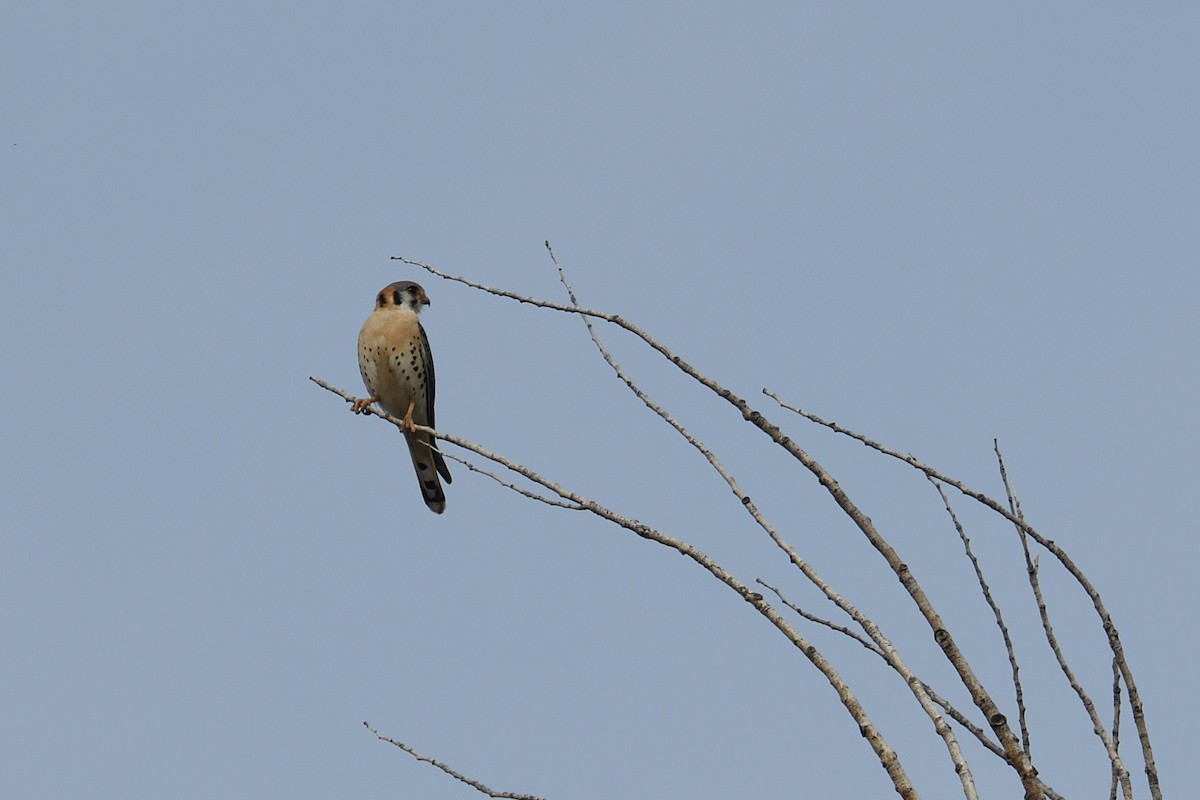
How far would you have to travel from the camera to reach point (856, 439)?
2.82 metres

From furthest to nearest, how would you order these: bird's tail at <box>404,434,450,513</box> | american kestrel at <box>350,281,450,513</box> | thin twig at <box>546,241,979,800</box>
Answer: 1. bird's tail at <box>404,434,450,513</box>
2. american kestrel at <box>350,281,450,513</box>
3. thin twig at <box>546,241,979,800</box>

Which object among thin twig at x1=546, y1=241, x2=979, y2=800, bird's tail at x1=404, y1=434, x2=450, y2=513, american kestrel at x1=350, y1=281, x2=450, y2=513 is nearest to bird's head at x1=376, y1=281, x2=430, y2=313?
american kestrel at x1=350, y1=281, x2=450, y2=513

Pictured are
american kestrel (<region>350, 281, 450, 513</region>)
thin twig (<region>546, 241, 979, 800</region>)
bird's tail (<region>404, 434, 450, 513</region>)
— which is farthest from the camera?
bird's tail (<region>404, 434, 450, 513</region>)

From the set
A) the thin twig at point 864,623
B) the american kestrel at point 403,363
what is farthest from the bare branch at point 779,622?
the american kestrel at point 403,363

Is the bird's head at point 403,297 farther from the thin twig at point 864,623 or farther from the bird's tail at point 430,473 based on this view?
the thin twig at point 864,623

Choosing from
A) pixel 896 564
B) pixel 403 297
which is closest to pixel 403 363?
pixel 403 297

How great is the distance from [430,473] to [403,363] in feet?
3.07

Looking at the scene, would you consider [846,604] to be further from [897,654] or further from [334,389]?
[334,389]

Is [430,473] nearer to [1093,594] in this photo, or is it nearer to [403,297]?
[403,297]

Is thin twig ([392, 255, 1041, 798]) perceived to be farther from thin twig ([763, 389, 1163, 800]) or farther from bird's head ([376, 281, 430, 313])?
bird's head ([376, 281, 430, 313])

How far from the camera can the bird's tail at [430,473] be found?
982 cm

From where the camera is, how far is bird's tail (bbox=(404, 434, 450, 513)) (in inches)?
387

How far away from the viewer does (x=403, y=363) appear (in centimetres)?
942

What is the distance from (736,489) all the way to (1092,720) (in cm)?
79
